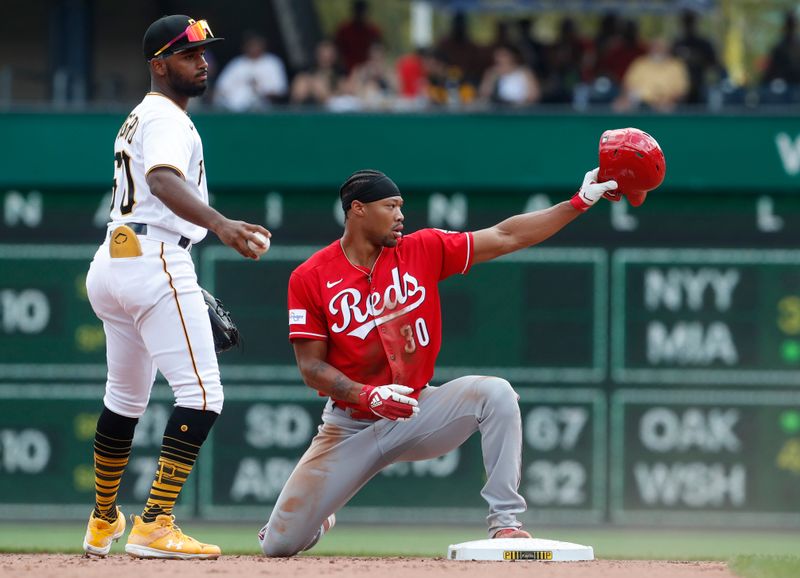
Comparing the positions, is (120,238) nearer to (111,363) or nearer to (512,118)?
(111,363)

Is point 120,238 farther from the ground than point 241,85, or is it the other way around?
point 241,85

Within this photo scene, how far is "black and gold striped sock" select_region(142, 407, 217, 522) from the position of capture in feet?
19.2

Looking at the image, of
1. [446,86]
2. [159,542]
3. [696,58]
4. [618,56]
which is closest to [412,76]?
[446,86]

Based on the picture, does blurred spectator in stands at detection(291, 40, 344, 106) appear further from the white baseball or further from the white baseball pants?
the white baseball

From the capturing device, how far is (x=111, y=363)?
6.11 m

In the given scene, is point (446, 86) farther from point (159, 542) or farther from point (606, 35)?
point (159, 542)

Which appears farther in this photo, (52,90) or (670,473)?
(52,90)

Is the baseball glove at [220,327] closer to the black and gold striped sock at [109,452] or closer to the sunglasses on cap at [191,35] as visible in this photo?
the black and gold striped sock at [109,452]

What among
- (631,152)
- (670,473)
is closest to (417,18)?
(670,473)

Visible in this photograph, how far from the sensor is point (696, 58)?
41.2ft

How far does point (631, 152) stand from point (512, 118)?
4.23m

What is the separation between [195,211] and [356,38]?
8438 millimetres

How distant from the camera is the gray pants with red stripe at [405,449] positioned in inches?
243

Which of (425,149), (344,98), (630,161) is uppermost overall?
(344,98)
